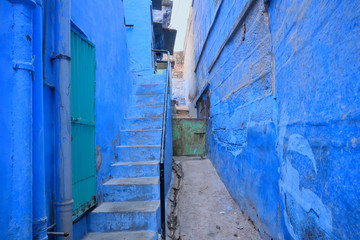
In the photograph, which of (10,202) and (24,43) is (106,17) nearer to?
(24,43)

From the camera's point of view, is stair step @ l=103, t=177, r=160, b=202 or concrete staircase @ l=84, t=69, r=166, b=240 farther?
Result: stair step @ l=103, t=177, r=160, b=202

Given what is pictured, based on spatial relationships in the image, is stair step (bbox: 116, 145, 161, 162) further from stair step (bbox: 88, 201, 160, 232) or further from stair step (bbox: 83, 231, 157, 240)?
stair step (bbox: 83, 231, 157, 240)

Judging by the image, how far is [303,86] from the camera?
145cm

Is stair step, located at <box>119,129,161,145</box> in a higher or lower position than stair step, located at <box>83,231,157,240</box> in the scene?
higher

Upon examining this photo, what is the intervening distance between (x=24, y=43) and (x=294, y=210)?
212 centimetres

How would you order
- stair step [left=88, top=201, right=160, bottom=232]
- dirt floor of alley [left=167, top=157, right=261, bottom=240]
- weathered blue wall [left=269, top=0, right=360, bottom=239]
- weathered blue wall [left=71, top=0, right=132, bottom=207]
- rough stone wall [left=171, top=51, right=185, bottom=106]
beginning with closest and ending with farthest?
weathered blue wall [left=269, top=0, right=360, bottom=239] → stair step [left=88, top=201, right=160, bottom=232] → weathered blue wall [left=71, top=0, right=132, bottom=207] → dirt floor of alley [left=167, top=157, right=261, bottom=240] → rough stone wall [left=171, top=51, right=185, bottom=106]

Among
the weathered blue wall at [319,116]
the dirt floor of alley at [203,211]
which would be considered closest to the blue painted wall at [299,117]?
the weathered blue wall at [319,116]

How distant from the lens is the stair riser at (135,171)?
2.79 m

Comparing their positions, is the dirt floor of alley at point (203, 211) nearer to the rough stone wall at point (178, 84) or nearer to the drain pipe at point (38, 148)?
the drain pipe at point (38, 148)

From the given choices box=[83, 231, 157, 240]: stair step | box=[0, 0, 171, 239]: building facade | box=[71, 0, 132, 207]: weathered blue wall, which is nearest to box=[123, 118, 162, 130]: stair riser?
box=[71, 0, 132, 207]: weathered blue wall

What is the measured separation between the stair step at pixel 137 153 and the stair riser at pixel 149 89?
151cm

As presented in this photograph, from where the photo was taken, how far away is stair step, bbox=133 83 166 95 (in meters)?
4.28

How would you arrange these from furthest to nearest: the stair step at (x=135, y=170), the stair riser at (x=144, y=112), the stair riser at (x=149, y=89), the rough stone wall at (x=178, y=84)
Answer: the rough stone wall at (x=178, y=84) < the stair riser at (x=149, y=89) < the stair riser at (x=144, y=112) < the stair step at (x=135, y=170)

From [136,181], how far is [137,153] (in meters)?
0.59
